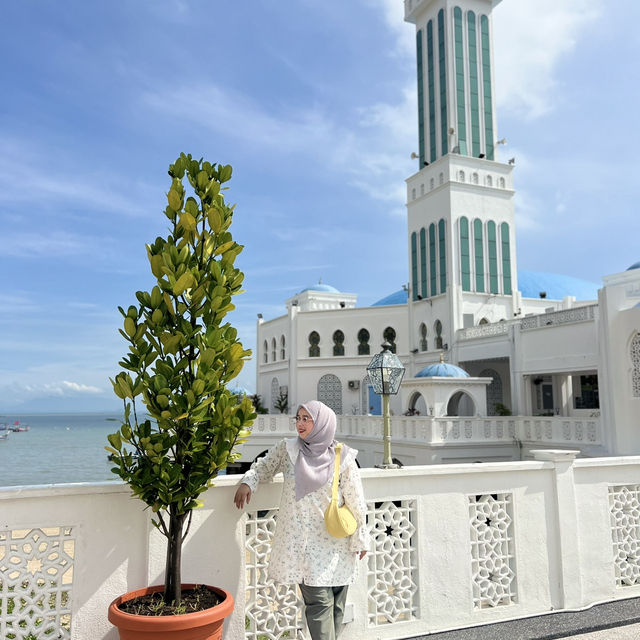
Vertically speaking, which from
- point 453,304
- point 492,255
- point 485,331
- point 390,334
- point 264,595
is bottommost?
point 264,595

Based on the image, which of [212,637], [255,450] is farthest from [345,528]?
[255,450]

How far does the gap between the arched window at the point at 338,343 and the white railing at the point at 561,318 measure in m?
11.1

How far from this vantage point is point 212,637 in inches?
123

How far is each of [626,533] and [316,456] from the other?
321cm

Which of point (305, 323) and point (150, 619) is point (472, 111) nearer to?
point (305, 323)

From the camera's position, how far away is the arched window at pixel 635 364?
13836 mm

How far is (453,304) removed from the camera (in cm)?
2406

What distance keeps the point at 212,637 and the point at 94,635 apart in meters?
0.79

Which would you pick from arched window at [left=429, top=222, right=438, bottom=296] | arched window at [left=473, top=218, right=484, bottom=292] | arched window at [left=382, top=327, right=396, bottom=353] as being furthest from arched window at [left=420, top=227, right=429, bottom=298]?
arched window at [left=382, top=327, right=396, bottom=353]

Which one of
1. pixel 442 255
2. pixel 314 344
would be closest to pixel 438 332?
pixel 442 255

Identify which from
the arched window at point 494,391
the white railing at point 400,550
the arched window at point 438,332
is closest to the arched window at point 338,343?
the arched window at point 438,332

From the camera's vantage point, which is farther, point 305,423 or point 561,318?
point 561,318

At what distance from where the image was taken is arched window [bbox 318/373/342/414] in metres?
28.2

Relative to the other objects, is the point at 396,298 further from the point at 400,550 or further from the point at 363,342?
the point at 400,550
